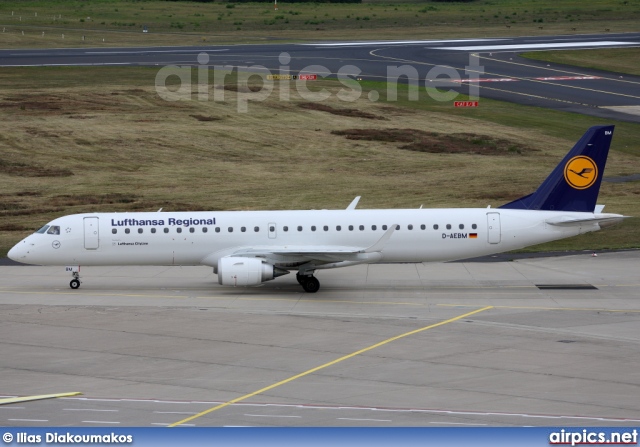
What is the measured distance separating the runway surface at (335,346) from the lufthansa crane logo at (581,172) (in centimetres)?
423

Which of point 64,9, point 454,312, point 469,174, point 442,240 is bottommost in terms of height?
point 454,312

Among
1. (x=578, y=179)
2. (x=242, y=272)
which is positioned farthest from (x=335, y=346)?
(x=578, y=179)

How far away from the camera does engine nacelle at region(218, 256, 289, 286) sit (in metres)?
39.4

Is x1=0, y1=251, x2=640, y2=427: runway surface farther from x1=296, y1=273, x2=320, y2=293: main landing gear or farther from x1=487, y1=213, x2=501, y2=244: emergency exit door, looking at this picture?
x1=487, y1=213, x2=501, y2=244: emergency exit door

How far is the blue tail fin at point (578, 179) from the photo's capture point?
4175 centimetres

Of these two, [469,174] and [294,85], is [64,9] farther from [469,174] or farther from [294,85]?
[469,174]

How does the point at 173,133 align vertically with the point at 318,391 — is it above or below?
above

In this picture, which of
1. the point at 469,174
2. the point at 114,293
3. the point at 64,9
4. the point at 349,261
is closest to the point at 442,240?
the point at 349,261

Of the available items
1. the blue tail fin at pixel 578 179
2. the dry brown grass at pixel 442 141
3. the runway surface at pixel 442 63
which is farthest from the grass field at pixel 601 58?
the blue tail fin at pixel 578 179

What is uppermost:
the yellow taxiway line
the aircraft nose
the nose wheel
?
the aircraft nose

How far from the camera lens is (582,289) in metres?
41.1

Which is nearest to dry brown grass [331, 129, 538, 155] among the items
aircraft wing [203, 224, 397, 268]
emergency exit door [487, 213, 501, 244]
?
emergency exit door [487, 213, 501, 244]

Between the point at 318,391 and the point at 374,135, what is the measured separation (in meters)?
50.6

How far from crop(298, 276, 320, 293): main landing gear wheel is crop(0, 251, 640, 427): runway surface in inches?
31.3
